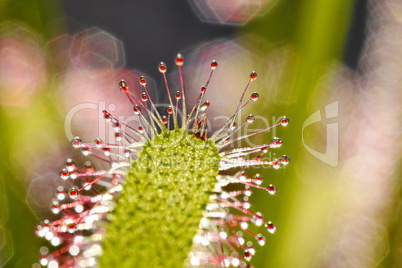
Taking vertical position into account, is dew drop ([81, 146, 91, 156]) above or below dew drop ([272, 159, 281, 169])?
above

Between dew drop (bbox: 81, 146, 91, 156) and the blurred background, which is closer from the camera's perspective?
dew drop (bbox: 81, 146, 91, 156)

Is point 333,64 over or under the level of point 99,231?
over

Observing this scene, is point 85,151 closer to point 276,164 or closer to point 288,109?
point 276,164

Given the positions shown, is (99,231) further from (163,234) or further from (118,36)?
(118,36)

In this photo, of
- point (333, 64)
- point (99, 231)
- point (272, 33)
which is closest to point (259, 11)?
point (272, 33)

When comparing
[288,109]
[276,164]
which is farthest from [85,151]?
[288,109]

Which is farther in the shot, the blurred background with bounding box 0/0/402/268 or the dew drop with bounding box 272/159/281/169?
the blurred background with bounding box 0/0/402/268

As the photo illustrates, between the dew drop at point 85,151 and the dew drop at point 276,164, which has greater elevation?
the dew drop at point 85,151

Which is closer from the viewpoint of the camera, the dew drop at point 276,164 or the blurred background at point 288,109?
the dew drop at point 276,164

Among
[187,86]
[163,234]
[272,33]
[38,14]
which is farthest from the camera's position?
[187,86]
